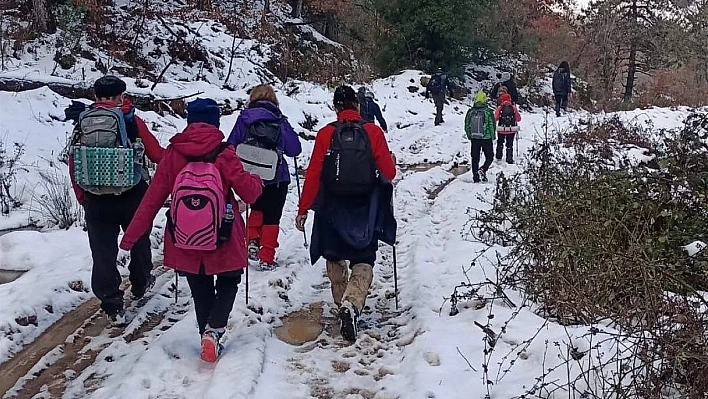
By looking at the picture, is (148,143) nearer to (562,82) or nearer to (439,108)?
(439,108)

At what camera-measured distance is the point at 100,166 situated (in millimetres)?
5051

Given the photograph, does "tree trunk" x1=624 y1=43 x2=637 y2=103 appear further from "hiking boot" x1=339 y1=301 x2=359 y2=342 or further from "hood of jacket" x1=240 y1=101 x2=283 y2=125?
"hiking boot" x1=339 y1=301 x2=359 y2=342

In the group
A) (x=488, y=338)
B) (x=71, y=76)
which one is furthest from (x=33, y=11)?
(x=488, y=338)

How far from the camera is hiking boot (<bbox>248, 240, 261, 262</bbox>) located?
7180 mm

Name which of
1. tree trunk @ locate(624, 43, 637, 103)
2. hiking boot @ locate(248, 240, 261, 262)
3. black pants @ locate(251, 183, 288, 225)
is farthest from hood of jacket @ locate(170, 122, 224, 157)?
tree trunk @ locate(624, 43, 637, 103)

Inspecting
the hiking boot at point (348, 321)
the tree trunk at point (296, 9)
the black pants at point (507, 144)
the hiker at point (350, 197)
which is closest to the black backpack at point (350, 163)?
the hiker at point (350, 197)

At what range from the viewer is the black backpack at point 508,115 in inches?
531

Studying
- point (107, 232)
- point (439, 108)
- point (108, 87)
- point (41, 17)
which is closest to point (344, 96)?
point (108, 87)

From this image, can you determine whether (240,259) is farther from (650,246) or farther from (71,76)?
A: (71,76)

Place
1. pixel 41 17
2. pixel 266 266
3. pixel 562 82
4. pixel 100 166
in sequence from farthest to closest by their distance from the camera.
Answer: pixel 562 82 < pixel 41 17 < pixel 266 266 < pixel 100 166

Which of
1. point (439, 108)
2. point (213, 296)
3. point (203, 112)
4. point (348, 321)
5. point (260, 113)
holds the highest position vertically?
point (203, 112)

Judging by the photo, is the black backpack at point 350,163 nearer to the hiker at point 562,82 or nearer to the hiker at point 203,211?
the hiker at point 203,211

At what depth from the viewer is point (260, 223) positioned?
712 cm

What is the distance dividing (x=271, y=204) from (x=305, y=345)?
2185 mm
